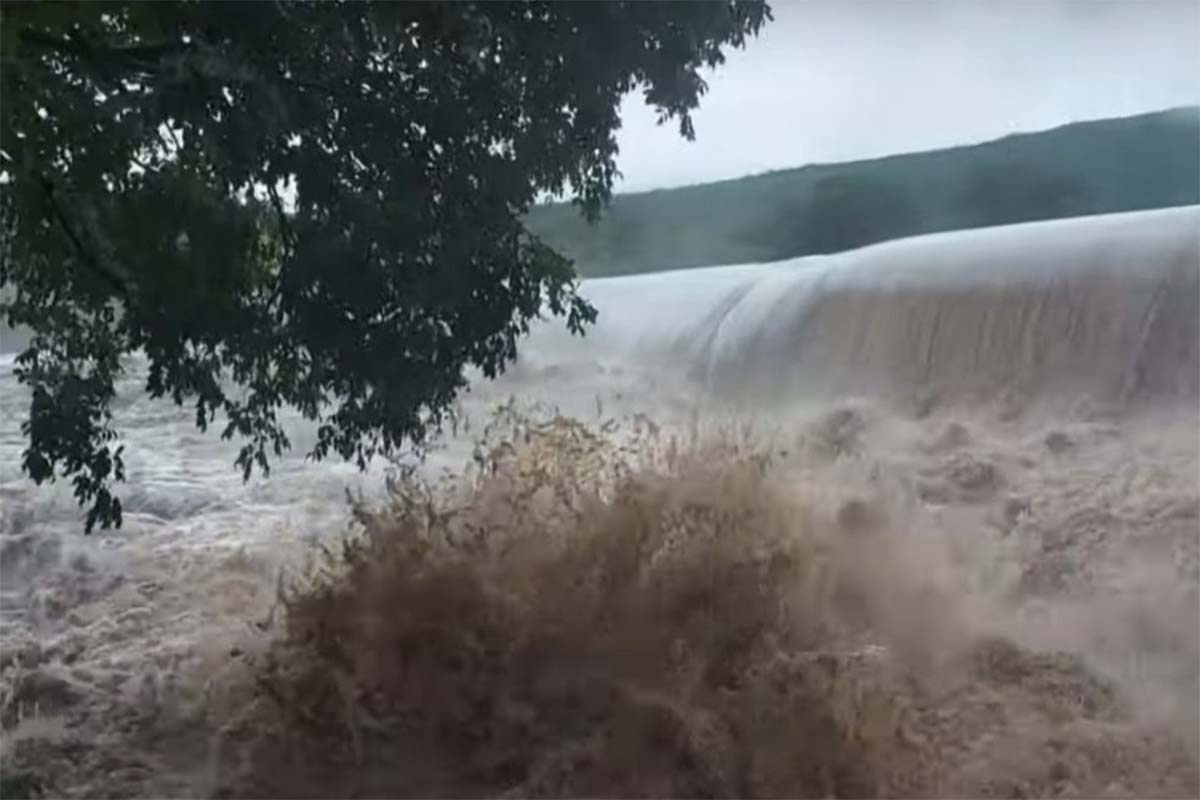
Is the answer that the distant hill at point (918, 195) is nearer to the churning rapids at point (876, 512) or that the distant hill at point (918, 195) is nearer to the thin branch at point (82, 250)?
the churning rapids at point (876, 512)

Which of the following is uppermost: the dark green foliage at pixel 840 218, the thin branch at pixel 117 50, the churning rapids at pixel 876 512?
the thin branch at pixel 117 50

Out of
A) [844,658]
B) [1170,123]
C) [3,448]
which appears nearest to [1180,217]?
[1170,123]

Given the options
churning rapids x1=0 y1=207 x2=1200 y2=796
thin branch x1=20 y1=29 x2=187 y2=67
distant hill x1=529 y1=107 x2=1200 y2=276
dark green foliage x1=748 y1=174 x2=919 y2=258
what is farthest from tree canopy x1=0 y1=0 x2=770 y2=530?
dark green foliage x1=748 y1=174 x2=919 y2=258

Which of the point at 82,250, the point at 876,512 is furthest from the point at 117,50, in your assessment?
the point at 876,512

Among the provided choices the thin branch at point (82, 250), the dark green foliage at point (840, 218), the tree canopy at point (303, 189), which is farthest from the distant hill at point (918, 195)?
the thin branch at point (82, 250)

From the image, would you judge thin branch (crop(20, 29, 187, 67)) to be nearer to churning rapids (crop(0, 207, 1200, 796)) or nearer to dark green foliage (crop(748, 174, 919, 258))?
churning rapids (crop(0, 207, 1200, 796))
